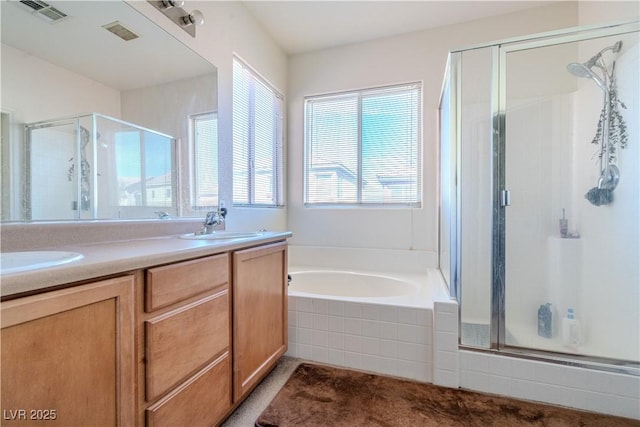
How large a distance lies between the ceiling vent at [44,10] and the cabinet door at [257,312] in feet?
3.78

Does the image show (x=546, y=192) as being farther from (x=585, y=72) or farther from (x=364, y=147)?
(x=364, y=147)

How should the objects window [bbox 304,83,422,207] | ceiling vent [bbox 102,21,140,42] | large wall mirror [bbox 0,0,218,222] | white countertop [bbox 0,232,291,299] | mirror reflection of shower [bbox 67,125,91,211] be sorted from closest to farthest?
white countertop [bbox 0,232,291,299], large wall mirror [bbox 0,0,218,222], mirror reflection of shower [bbox 67,125,91,211], ceiling vent [bbox 102,21,140,42], window [bbox 304,83,422,207]

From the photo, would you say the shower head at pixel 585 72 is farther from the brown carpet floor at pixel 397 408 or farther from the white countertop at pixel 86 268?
the white countertop at pixel 86 268

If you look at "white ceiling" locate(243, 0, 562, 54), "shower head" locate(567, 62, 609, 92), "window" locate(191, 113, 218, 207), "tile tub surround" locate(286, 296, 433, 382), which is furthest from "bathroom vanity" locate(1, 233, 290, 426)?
"shower head" locate(567, 62, 609, 92)

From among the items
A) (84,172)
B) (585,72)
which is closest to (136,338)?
(84,172)

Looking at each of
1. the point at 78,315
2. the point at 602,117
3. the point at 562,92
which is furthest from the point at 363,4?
the point at 78,315

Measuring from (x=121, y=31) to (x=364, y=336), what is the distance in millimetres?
2066

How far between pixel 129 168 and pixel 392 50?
7.91 ft

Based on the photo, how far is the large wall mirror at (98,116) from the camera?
3.22 feet

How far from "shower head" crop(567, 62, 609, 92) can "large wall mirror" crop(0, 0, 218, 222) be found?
246 cm

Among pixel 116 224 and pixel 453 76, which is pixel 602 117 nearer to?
pixel 453 76

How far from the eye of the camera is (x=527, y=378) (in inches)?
59.0

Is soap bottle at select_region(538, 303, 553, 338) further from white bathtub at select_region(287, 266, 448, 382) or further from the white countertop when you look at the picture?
the white countertop

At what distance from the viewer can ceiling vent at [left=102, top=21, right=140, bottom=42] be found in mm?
1309
